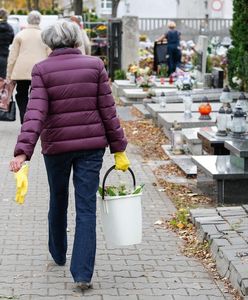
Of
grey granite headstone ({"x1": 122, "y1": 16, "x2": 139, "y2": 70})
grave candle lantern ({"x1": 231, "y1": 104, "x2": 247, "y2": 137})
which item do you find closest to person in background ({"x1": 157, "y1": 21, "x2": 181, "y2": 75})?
grey granite headstone ({"x1": 122, "y1": 16, "x2": 139, "y2": 70})

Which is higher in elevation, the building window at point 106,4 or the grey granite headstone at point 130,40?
the grey granite headstone at point 130,40

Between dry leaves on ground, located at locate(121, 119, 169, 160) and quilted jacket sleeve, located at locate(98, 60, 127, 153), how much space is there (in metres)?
5.54

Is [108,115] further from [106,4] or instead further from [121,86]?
[106,4]

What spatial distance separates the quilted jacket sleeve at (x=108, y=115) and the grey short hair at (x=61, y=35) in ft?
0.82

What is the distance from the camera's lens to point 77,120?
5.69 metres

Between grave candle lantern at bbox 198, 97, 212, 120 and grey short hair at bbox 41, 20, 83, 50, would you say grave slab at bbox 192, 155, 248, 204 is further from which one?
grave candle lantern at bbox 198, 97, 212, 120

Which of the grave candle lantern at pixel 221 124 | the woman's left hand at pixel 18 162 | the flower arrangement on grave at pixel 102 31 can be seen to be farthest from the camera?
the flower arrangement on grave at pixel 102 31

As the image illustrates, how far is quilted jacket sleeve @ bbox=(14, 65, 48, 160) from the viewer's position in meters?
5.54

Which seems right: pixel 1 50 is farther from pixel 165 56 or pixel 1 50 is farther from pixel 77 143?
pixel 77 143

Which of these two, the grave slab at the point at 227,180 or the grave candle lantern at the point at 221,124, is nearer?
the grave slab at the point at 227,180

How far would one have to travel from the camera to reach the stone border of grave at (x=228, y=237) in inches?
224

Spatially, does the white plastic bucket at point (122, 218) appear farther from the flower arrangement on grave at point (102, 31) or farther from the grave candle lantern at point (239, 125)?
the flower arrangement on grave at point (102, 31)

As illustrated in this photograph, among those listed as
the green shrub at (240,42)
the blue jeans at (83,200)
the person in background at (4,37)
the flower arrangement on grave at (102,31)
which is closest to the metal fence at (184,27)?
the flower arrangement on grave at (102,31)

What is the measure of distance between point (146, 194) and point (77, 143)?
3543 millimetres
